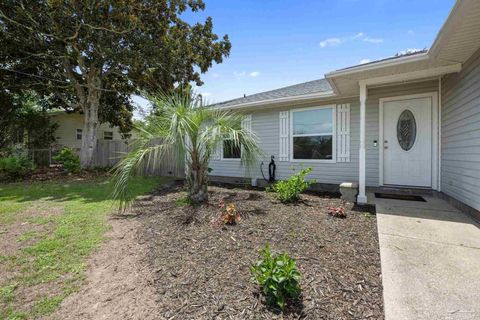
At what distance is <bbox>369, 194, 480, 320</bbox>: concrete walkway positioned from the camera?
1.76 m

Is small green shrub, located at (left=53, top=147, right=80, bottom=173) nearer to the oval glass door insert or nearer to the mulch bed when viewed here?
the mulch bed

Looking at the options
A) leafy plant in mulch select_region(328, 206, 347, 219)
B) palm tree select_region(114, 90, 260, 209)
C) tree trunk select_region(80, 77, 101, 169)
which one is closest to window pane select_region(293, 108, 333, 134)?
palm tree select_region(114, 90, 260, 209)

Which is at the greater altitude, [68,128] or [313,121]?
[68,128]

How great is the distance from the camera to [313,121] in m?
6.46

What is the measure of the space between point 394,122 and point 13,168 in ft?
37.9

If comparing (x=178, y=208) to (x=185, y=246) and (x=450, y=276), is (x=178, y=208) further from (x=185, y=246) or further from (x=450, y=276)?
(x=450, y=276)

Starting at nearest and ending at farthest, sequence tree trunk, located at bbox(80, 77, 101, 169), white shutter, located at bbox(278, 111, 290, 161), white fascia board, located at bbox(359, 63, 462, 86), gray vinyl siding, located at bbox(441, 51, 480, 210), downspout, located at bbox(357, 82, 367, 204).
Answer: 1. gray vinyl siding, located at bbox(441, 51, 480, 210)
2. white fascia board, located at bbox(359, 63, 462, 86)
3. downspout, located at bbox(357, 82, 367, 204)
4. white shutter, located at bbox(278, 111, 290, 161)
5. tree trunk, located at bbox(80, 77, 101, 169)

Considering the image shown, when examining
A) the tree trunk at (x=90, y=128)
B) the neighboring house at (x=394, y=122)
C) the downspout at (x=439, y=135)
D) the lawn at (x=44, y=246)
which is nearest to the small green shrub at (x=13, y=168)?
the tree trunk at (x=90, y=128)

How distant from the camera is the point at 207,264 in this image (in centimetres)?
255

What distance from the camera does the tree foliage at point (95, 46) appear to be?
8531 mm

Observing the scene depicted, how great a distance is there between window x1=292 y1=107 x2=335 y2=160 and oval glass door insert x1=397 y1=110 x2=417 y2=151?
1424 mm

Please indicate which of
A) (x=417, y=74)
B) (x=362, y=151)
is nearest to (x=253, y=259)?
(x=362, y=151)

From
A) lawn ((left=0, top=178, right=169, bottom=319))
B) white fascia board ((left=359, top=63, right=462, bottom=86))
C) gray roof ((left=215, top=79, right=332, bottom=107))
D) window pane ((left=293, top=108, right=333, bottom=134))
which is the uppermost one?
gray roof ((left=215, top=79, right=332, bottom=107))

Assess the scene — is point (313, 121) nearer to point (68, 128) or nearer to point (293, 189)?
point (293, 189)
